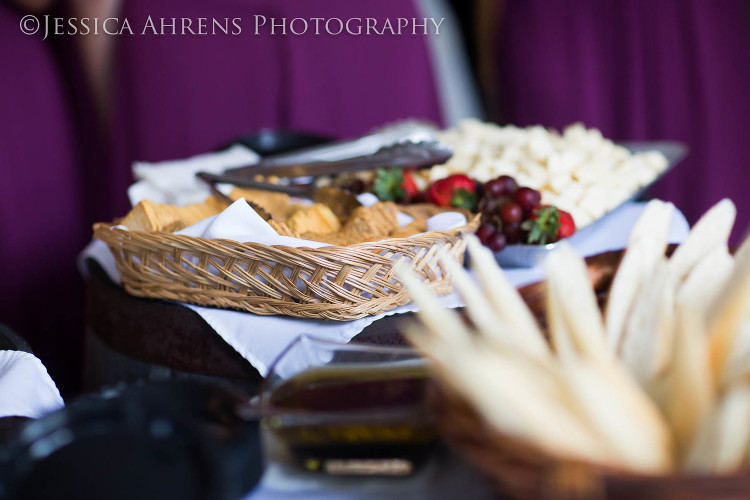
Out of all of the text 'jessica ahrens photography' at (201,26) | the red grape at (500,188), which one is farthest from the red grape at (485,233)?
the text 'jessica ahrens photography' at (201,26)

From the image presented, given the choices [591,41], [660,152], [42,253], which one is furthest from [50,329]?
[591,41]

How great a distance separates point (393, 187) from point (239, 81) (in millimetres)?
1354

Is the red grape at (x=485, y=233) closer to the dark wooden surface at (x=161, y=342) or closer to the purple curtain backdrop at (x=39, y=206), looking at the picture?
the dark wooden surface at (x=161, y=342)

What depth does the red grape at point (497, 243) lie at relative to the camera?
3.32ft

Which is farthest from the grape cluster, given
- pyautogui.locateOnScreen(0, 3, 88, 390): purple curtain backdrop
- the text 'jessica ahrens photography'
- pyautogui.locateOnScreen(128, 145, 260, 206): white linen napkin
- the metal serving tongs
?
the text 'jessica ahrens photography'

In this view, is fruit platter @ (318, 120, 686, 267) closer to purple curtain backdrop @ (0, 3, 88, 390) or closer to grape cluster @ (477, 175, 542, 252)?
grape cluster @ (477, 175, 542, 252)

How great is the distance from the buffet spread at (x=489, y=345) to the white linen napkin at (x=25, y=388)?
23 cm

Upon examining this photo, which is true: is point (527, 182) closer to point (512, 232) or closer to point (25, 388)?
point (512, 232)

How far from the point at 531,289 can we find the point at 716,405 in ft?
0.76

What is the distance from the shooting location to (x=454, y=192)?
46.1 inches

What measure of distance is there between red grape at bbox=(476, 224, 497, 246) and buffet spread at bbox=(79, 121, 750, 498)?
0.06m

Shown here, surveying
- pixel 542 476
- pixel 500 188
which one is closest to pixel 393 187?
pixel 500 188

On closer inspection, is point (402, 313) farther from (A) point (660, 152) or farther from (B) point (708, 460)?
(A) point (660, 152)

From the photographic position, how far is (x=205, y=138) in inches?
93.3
